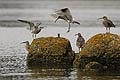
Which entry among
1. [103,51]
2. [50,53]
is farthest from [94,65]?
[50,53]

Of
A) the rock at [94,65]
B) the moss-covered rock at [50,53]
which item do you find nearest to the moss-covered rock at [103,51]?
the rock at [94,65]

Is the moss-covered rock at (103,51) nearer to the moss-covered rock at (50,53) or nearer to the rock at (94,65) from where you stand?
the rock at (94,65)

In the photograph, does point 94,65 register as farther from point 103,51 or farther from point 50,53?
point 50,53

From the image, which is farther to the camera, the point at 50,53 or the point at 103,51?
the point at 50,53

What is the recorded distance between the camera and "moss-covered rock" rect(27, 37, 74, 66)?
2009cm

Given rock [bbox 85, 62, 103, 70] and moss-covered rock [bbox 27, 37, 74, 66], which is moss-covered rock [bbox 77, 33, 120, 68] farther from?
moss-covered rock [bbox 27, 37, 74, 66]

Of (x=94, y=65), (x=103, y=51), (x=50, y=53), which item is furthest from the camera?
(x=50, y=53)

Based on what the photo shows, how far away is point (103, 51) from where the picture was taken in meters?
19.3

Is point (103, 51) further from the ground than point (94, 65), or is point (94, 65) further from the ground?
point (103, 51)

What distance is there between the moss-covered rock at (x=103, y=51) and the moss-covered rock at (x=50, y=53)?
0.67 meters

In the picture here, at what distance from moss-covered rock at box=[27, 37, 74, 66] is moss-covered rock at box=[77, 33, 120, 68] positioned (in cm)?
67

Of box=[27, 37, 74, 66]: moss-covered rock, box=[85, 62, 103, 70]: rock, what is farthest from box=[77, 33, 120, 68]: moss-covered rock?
box=[27, 37, 74, 66]: moss-covered rock

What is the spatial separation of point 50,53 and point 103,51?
1954mm

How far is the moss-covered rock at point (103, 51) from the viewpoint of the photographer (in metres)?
19.2
